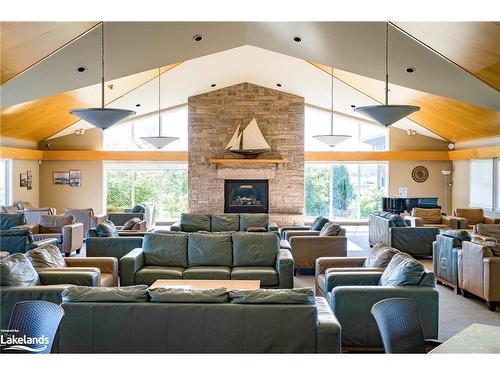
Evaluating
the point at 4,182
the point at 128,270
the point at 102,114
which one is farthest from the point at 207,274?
the point at 4,182

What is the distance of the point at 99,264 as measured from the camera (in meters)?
6.67

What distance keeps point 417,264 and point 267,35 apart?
5905 millimetres

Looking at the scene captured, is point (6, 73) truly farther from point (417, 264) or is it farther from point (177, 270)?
point (417, 264)

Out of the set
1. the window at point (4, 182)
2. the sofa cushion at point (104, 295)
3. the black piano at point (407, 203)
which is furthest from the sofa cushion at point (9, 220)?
the black piano at point (407, 203)

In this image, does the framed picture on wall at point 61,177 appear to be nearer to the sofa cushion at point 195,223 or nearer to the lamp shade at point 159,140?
the lamp shade at point 159,140

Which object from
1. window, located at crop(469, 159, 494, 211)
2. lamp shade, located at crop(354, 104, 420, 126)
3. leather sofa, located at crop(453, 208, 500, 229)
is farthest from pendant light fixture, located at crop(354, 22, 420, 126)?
window, located at crop(469, 159, 494, 211)

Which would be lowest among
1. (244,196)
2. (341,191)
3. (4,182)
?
(244,196)

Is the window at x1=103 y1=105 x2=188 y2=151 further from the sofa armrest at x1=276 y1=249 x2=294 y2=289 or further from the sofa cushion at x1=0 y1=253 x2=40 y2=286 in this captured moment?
the sofa cushion at x1=0 y1=253 x2=40 y2=286

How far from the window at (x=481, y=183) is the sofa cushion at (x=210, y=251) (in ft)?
27.1

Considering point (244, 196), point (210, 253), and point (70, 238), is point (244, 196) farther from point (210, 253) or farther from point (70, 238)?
point (210, 253)

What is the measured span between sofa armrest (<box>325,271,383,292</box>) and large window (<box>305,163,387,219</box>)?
34.4 feet

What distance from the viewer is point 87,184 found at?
15.5 meters

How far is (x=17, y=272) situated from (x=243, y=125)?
398 inches

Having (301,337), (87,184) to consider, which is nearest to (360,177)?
(87,184)
